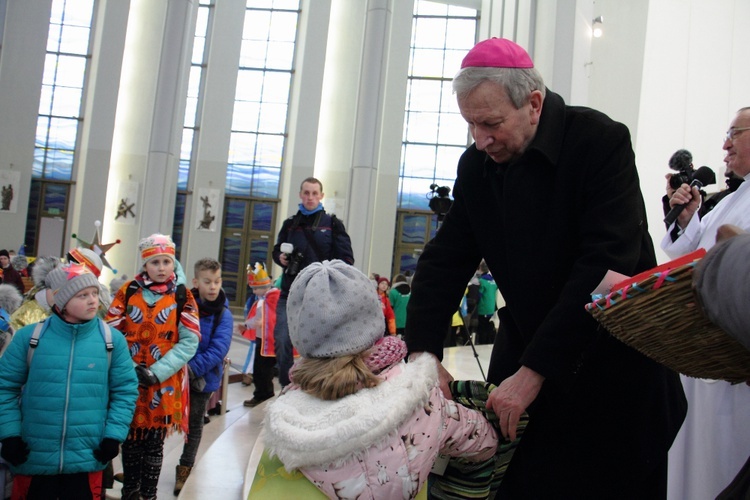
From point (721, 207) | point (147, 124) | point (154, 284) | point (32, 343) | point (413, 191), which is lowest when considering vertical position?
point (32, 343)

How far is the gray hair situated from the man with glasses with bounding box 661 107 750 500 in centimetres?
122

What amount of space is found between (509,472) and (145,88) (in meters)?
20.8

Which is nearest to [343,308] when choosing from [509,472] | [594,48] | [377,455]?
[377,455]

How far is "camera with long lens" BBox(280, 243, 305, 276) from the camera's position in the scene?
547 centimetres

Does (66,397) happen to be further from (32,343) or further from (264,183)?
(264,183)

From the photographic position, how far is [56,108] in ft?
68.5

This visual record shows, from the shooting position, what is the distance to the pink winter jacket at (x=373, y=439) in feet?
5.23

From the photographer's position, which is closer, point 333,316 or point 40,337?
point 333,316

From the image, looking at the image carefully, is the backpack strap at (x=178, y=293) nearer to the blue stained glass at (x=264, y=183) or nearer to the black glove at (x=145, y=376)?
the black glove at (x=145, y=376)

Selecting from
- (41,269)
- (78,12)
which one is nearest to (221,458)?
(41,269)

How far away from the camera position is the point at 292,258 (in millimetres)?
5547

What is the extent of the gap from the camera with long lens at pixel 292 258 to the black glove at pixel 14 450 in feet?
8.55

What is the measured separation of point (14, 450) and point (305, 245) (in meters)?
2.93

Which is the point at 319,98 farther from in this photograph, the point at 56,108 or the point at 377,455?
the point at 377,455
